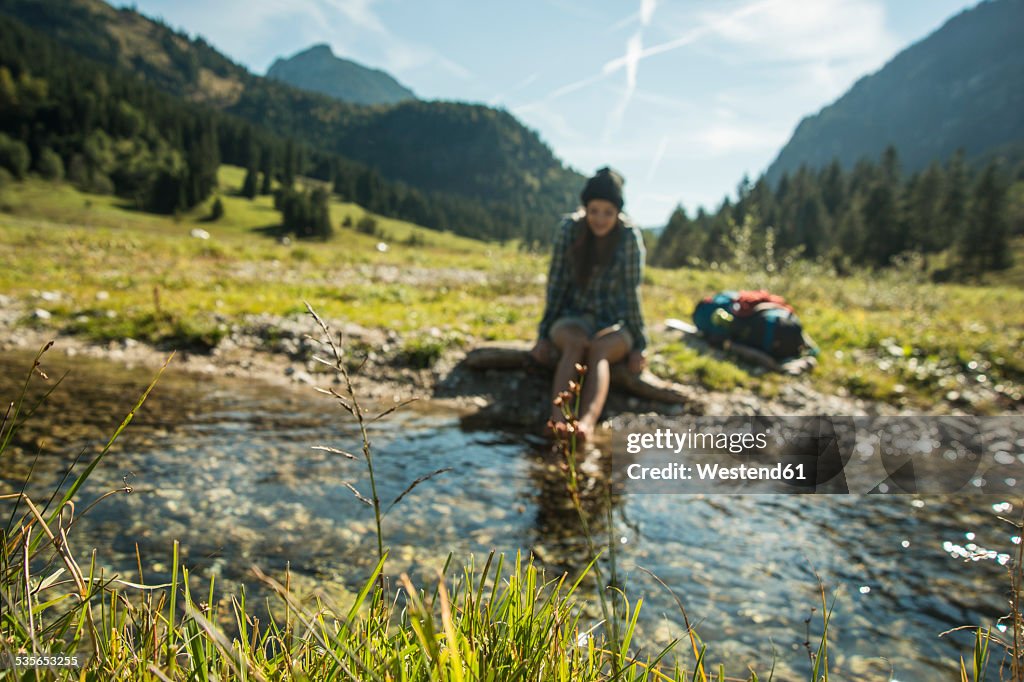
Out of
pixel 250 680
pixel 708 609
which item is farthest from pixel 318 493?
pixel 250 680

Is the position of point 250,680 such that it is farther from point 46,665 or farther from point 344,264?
point 344,264

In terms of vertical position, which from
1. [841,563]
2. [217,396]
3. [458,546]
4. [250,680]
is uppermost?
[250,680]

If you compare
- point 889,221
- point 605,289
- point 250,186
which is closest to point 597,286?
point 605,289

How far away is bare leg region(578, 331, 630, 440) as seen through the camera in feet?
17.9

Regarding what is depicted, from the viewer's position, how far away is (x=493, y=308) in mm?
11797

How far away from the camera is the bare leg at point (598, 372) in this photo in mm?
5461

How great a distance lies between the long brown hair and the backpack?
12.0ft

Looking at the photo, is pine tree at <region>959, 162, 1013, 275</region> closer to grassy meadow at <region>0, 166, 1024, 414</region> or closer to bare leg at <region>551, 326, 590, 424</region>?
grassy meadow at <region>0, 166, 1024, 414</region>

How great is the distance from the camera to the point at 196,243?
979 inches

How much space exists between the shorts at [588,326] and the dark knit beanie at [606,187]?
1402mm

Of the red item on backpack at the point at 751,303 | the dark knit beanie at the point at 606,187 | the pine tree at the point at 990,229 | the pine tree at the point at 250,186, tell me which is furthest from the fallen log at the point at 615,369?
the pine tree at the point at 250,186

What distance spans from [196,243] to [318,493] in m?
24.8

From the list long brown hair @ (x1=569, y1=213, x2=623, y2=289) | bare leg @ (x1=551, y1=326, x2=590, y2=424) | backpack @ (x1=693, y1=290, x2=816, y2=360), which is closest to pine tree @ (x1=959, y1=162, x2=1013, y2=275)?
backpack @ (x1=693, y1=290, x2=816, y2=360)

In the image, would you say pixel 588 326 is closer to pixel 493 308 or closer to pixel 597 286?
pixel 597 286
